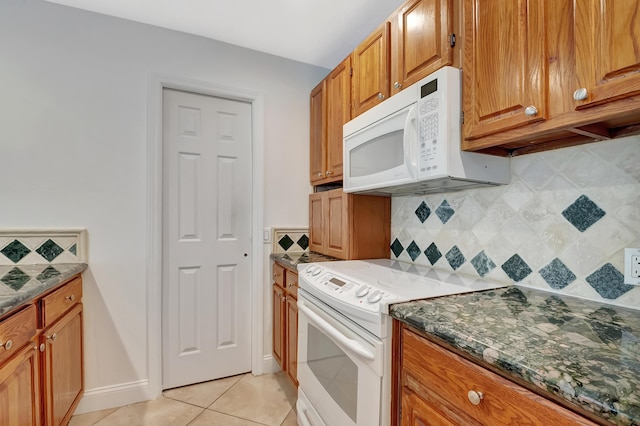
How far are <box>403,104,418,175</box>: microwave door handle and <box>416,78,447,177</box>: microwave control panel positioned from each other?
2cm

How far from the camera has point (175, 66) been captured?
2090 millimetres

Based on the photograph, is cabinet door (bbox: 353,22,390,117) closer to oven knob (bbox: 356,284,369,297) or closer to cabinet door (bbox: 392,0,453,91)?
cabinet door (bbox: 392,0,453,91)

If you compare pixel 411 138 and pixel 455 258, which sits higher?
pixel 411 138

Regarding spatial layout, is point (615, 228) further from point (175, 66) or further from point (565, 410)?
point (175, 66)

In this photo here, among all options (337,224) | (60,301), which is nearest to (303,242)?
(337,224)

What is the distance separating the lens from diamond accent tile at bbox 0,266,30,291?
125 cm

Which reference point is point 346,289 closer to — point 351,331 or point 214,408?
point 351,331

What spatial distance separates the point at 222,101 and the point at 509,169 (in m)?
1.93

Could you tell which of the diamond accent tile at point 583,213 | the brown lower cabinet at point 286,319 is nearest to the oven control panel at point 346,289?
the brown lower cabinet at point 286,319

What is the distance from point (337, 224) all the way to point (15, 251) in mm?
1873

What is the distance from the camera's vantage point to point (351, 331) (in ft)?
3.85

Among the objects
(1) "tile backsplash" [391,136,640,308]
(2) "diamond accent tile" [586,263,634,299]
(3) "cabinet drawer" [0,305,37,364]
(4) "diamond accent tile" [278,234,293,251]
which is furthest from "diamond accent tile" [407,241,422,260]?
(3) "cabinet drawer" [0,305,37,364]

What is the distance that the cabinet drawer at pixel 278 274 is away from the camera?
7.02 feet

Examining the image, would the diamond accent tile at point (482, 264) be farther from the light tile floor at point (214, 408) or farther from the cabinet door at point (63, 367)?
the cabinet door at point (63, 367)
